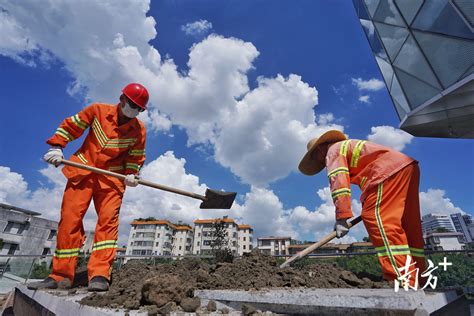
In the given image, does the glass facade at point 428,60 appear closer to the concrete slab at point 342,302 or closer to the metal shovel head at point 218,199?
the metal shovel head at point 218,199

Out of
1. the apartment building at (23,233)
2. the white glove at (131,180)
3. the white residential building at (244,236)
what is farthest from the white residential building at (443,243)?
the white residential building at (244,236)

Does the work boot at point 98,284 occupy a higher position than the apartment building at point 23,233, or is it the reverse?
the apartment building at point 23,233

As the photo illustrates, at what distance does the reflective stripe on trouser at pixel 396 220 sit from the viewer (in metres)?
2.32

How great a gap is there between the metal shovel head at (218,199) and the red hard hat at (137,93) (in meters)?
1.58

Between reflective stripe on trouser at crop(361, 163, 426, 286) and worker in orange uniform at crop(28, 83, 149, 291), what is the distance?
2.72m

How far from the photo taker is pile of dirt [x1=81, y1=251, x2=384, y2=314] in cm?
181

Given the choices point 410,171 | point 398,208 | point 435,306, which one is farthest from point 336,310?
point 410,171

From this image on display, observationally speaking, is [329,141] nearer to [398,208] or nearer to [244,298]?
[398,208]

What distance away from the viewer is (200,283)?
2387 millimetres

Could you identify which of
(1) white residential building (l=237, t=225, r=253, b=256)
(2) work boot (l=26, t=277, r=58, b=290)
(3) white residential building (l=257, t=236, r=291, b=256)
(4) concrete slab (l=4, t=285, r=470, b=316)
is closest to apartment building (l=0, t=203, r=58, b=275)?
(2) work boot (l=26, t=277, r=58, b=290)

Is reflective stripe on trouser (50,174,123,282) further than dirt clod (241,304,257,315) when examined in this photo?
Yes

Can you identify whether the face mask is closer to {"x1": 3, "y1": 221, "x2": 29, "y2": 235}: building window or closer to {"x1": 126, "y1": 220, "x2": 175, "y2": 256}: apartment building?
{"x1": 3, "y1": 221, "x2": 29, "y2": 235}: building window

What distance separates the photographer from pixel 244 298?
1829mm

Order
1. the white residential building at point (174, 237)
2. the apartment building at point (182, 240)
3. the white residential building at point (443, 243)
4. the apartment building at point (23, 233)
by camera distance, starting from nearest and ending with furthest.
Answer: the white residential building at point (443, 243) → the apartment building at point (23, 233) → the white residential building at point (174, 237) → the apartment building at point (182, 240)
